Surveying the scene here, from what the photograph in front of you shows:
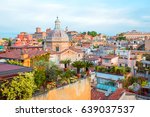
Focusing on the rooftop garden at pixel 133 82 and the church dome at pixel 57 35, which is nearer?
the rooftop garden at pixel 133 82

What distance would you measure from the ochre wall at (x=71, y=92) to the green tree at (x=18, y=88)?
319 millimetres

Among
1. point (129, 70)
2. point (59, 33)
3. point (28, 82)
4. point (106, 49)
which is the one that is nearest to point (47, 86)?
point (28, 82)

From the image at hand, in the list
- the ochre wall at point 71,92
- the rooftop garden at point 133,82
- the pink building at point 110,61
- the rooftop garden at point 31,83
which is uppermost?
the rooftop garden at point 31,83

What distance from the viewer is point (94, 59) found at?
917 inches

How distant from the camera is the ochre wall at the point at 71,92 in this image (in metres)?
5.78

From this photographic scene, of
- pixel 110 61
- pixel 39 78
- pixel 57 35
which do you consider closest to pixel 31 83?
pixel 39 78

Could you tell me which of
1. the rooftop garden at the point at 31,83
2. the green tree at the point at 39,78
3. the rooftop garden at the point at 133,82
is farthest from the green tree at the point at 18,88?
the rooftop garden at the point at 133,82

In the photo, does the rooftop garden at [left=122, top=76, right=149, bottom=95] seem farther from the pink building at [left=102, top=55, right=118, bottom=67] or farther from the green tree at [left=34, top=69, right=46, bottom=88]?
the green tree at [left=34, top=69, right=46, bottom=88]

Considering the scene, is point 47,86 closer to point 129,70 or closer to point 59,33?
point 129,70

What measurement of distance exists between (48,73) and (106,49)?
26.4 m

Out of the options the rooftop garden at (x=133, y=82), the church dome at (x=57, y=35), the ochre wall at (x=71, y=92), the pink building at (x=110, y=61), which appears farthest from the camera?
the church dome at (x=57, y=35)

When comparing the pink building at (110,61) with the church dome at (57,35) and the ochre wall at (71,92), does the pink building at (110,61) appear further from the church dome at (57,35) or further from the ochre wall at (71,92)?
the ochre wall at (71,92)

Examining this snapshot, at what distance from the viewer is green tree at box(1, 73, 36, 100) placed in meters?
4.79

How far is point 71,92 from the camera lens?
662 cm
